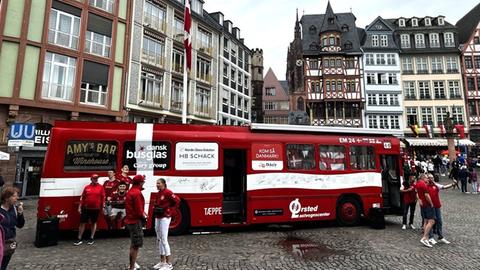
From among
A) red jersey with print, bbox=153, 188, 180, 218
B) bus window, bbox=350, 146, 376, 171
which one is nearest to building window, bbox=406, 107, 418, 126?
bus window, bbox=350, 146, 376, 171

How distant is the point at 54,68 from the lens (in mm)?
19500

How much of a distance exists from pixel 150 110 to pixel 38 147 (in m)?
8.26

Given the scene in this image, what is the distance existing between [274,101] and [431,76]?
28.6 meters

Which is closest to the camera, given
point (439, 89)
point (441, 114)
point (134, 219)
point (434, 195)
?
point (134, 219)

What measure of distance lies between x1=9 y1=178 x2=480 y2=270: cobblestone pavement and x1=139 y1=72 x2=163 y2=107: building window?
52.6 feet

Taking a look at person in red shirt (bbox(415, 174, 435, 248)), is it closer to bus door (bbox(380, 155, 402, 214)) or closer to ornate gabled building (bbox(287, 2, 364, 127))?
bus door (bbox(380, 155, 402, 214))

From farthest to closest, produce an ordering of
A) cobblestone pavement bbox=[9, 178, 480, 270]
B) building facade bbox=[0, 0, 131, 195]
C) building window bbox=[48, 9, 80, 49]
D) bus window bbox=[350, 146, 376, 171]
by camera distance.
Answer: building window bbox=[48, 9, 80, 49], building facade bbox=[0, 0, 131, 195], bus window bbox=[350, 146, 376, 171], cobblestone pavement bbox=[9, 178, 480, 270]

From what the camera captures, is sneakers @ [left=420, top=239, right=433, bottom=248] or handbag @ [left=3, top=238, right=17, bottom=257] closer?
handbag @ [left=3, top=238, right=17, bottom=257]

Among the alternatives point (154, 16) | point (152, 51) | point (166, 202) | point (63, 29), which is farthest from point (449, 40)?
point (166, 202)

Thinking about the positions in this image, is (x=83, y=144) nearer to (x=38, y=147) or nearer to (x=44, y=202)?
(x=44, y=202)

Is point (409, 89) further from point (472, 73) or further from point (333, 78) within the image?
point (333, 78)

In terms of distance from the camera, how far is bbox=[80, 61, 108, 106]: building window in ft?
68.0

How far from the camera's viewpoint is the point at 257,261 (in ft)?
21.9

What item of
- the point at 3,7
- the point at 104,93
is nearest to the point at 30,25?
the point at 3,7
